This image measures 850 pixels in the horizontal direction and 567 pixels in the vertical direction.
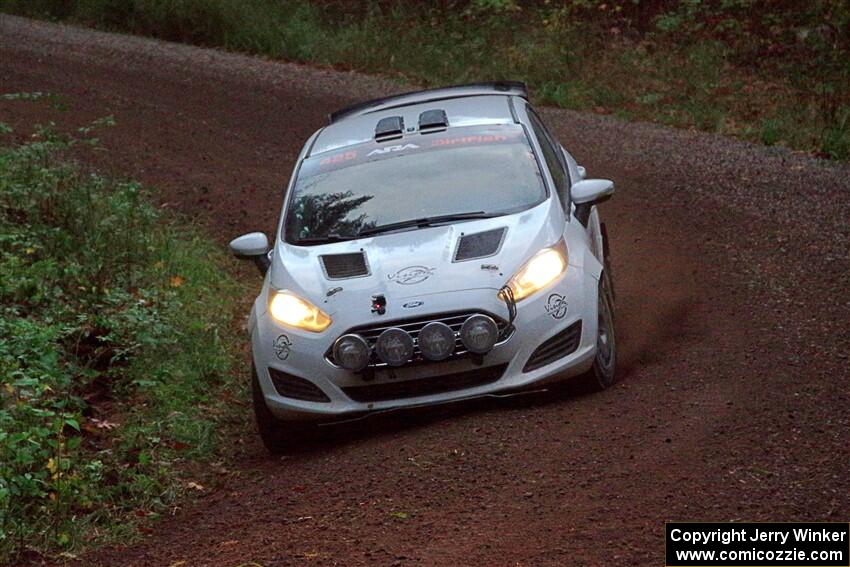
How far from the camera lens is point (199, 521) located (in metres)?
7.10

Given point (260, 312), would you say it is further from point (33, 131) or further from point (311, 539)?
point (33, 131)

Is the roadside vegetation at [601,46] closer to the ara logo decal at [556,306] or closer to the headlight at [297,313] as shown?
the ara logo decal at [556,306]

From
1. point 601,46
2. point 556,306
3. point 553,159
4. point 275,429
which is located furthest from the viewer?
point 601,46

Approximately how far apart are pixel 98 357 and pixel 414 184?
9.66 feet

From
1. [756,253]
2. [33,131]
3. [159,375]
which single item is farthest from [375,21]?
[159,375]

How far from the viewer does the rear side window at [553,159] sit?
8766 millimetres

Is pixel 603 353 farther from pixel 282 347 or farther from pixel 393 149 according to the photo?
pixel 393 149

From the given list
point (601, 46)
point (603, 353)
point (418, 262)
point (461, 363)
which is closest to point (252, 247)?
point (418, 262)

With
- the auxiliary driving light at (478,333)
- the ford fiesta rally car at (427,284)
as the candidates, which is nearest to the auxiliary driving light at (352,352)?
the ford fiesta rally car at (427,284)

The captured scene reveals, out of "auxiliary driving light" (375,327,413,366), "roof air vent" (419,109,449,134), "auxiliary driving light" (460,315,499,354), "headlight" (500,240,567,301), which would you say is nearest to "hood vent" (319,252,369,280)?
"auxiliary driving light" (375,327,413,366)

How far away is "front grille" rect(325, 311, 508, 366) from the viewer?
293 inches

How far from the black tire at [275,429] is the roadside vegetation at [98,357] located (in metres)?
0.45

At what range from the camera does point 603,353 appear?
26.2 feet

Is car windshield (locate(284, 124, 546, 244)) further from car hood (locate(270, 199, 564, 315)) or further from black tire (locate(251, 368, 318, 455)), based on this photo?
black tire (locate(251, 368, 318, 455))
